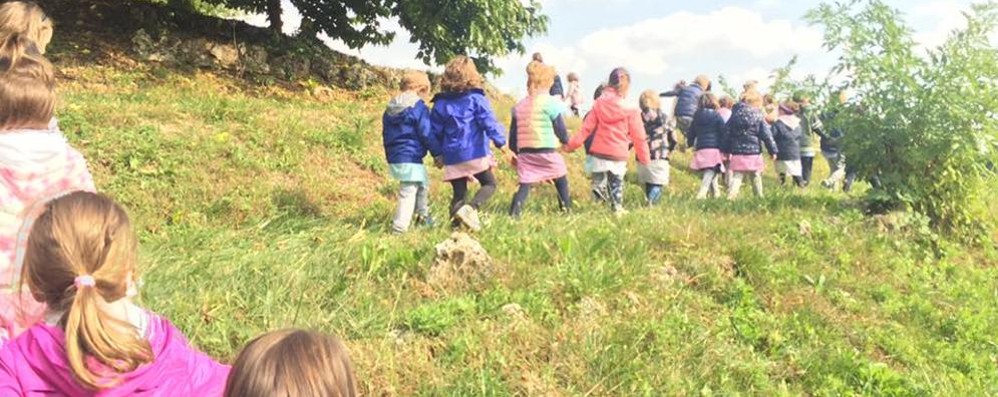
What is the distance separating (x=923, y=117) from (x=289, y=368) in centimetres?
765

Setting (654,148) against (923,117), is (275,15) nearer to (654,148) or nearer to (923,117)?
(654,148)

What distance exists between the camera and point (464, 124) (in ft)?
23.3

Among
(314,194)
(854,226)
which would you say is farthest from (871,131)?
(314,194)

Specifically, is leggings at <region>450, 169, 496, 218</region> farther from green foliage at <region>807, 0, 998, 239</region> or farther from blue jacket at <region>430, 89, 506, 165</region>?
green foliage at <region>807, 0, 998, 239</region>

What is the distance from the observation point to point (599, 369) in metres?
4.10

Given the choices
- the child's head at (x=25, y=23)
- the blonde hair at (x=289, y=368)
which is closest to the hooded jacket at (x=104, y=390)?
the blonde hair at (x=289, y=368)

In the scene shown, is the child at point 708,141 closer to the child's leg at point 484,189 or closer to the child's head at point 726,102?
the child's head at point 726,102

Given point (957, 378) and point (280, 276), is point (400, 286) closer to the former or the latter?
point (280, 276)

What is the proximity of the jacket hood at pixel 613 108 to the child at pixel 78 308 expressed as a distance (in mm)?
6641

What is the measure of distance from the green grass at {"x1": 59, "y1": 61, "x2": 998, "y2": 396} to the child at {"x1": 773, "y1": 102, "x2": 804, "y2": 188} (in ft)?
12.0

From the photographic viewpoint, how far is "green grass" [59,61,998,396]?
4227 millimetres

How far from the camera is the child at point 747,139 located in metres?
10.8

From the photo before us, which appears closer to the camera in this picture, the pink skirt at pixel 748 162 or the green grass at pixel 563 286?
the green grass at pixel 563 286

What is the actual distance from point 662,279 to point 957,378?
187cm
